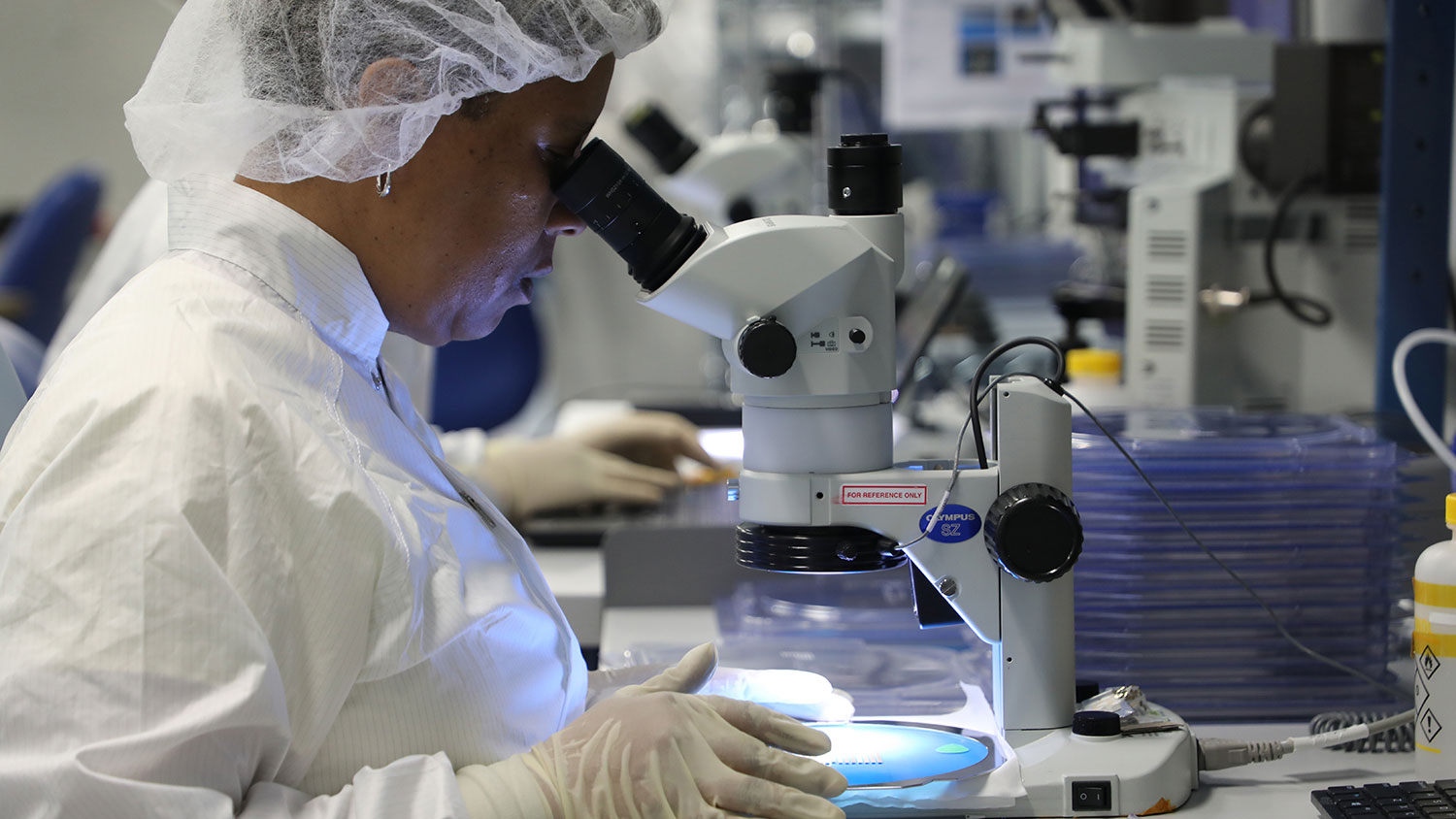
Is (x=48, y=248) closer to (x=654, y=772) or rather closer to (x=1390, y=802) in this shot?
(x=654, y=772)

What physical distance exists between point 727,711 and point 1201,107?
1.40m

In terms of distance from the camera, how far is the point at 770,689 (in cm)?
112

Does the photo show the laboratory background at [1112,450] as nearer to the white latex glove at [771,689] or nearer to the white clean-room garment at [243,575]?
the white latex glove at [771,689]

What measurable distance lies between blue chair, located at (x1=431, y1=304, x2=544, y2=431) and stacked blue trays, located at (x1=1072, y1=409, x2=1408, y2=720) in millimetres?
2449

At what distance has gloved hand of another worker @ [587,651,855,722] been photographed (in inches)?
42.8

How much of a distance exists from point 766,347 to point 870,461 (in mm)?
130

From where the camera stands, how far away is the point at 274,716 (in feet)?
2.48

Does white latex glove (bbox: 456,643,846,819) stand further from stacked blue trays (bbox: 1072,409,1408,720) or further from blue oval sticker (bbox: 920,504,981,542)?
stacked blue trays (bbox: 1072,409,1408,720)

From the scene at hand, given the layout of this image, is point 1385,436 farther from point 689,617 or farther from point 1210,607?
point 689,617

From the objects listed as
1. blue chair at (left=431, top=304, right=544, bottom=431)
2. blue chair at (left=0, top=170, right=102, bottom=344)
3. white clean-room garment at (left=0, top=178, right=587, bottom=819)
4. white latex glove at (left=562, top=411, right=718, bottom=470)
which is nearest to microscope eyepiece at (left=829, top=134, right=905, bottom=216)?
white clean-room garment at (left=0, top=178, right=587, bottom=819)

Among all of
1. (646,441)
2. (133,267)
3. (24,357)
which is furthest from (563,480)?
(24,357)

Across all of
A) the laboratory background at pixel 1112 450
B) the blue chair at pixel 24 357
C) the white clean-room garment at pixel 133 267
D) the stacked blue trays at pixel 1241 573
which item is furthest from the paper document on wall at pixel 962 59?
the stacked blue trays at pixel 1241 573

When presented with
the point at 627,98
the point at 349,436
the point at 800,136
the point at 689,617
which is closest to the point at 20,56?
the point at 627,98

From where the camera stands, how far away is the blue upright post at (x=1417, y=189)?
1466 mm
